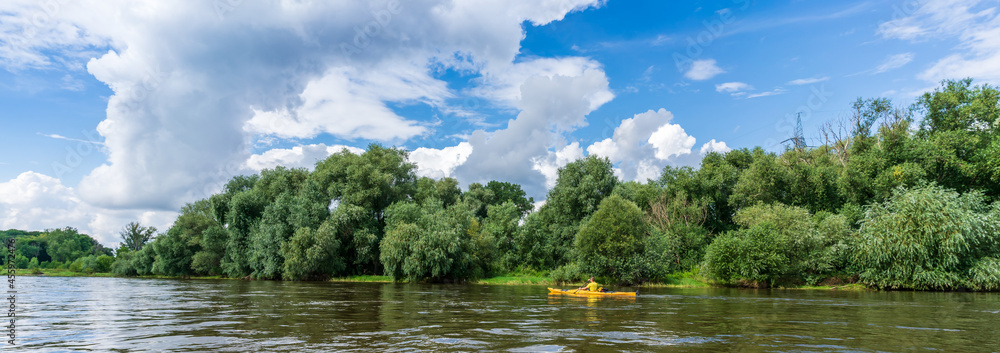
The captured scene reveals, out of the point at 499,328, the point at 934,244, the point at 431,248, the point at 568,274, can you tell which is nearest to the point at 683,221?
the point at 568,274

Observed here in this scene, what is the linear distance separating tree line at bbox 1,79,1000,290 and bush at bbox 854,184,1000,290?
13 centimetres

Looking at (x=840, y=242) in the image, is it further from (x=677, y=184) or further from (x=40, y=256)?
(x=40, y=256)

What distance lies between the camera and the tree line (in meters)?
43.0

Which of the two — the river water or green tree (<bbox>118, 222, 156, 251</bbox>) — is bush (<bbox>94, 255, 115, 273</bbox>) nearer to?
green tree (<bbox>118, 222, 156, 251</bbox>)

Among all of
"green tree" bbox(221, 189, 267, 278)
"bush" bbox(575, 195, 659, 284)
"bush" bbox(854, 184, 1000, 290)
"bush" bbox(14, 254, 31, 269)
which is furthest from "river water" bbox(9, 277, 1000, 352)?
"bush" bbox(14, 254, 31, 269)

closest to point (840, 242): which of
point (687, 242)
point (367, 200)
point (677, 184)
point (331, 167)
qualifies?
point (687, 242)

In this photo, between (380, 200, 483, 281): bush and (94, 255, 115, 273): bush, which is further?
(94, 255, 115, 273): bush

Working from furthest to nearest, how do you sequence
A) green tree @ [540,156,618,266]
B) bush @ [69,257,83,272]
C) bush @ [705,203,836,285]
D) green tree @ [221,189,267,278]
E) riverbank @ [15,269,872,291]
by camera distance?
bush @ [69,257,83,272] → green tree @ [221,189,267,278] → green tree @ [540,156,618,266] → riverbank @ [15,269,872,291] → bush @ [705,203,836,285]

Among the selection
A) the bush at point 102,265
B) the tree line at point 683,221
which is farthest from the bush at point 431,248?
the bush at point 102,265

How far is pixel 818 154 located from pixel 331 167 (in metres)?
68.9

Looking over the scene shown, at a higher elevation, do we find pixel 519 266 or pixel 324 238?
pixel 324 238

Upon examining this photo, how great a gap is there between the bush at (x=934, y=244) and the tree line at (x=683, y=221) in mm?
126

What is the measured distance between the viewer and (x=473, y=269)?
194ft

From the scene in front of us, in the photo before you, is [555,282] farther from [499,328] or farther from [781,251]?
[499,328]
